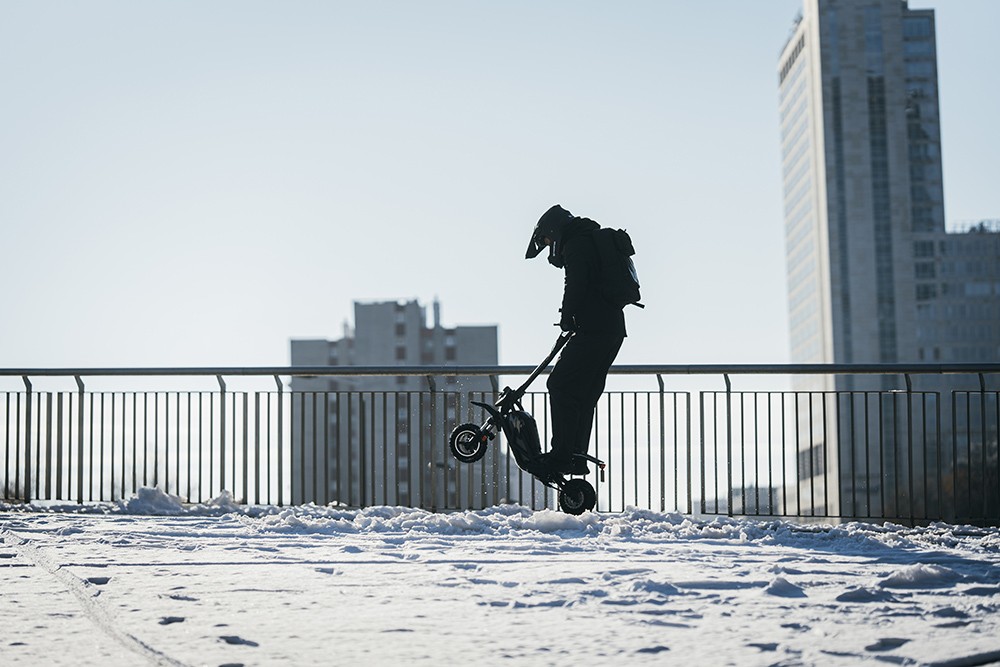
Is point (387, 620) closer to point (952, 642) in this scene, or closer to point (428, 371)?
point (952, 642)

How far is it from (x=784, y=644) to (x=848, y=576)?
92.1 inches

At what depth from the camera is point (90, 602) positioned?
707 cm

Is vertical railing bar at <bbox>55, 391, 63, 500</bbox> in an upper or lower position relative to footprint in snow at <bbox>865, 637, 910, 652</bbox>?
upper

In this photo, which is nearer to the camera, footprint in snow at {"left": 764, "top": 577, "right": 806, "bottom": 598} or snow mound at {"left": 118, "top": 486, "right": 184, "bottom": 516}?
footprint in snow at {"left": 764, "top": 577, "right": 806, "bottom": 598}

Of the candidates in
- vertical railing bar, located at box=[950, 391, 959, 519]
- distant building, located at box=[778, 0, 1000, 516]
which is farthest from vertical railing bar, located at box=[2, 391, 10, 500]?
distant building, located at box=[778, 0, 1000, 516]

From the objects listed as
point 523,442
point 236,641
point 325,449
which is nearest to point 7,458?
point 325,449

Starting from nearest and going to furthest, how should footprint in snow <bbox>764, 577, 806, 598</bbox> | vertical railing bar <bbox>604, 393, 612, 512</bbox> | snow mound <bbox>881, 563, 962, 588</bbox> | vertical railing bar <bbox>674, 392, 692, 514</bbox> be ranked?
footprint in snow <bbox>764, 577, 806, 598</bbox> < snow mound <bbox>881, 563, 962, 588</bbox> < vertical railing bar <bbox>674, 392, 692, 514</bbox> < vertical railing bar <bbox>604, 393, 612, 512</bbox>

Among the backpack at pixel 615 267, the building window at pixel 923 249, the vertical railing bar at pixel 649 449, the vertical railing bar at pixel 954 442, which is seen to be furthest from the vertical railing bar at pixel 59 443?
the building window at pixel 923 249

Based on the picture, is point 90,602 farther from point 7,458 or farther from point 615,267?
point 7,458

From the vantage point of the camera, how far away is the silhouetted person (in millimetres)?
10461

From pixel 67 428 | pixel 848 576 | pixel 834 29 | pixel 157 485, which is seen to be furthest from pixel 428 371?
pixel 834 29

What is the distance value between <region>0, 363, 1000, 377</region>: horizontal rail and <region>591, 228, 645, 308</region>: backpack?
286 centimetres

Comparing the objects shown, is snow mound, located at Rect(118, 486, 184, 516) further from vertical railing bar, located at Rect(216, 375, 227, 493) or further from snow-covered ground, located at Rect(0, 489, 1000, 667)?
snow-covered ground, located at Rect(0, 489, 1000, 667)

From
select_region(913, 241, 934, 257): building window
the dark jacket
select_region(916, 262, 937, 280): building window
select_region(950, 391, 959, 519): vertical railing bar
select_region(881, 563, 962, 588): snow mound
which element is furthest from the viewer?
select_region(913, 241, 934, 257): building window
